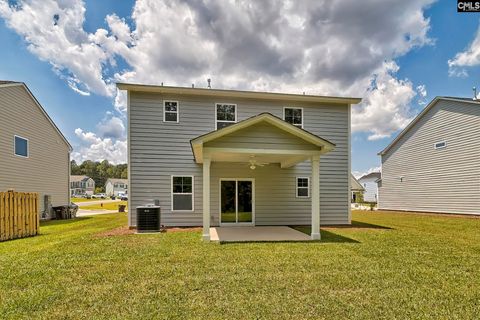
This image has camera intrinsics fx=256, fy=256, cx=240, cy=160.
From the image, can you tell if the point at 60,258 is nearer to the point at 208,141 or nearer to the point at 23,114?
the point at 208,141

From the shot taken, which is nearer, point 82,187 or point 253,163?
point 253,163

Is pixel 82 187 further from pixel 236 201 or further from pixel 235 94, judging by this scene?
pixel 235 94

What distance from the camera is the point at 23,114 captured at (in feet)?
44.9

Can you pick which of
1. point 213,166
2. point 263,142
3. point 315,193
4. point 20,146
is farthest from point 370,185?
point 20,146

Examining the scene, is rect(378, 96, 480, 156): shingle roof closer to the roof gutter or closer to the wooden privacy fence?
the roof gutter

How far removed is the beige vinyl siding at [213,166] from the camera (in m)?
10.5

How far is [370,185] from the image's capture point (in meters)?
40.7

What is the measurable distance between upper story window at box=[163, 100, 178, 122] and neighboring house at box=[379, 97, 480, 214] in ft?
53.2

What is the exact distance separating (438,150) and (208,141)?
16852mm

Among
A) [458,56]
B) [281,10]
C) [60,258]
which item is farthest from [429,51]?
[60,258]

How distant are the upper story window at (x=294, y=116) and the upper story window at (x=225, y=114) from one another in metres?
2.30

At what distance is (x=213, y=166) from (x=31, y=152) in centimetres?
1098

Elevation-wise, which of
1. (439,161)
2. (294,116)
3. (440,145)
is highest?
(294,116)

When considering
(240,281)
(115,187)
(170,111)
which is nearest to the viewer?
(240,281)
